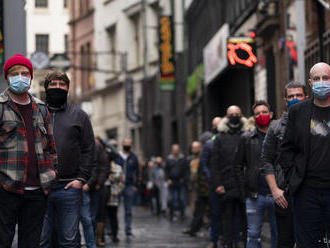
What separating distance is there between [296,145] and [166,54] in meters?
32.6

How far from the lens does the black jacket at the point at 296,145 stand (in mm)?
8117

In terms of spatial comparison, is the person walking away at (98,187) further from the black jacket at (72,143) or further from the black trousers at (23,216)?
the black trousers at (23,216)

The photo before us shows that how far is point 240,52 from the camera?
16484 millimetres

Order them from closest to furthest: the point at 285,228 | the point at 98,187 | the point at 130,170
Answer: the point at 285,228
the point at 98,187
the point at 130,170

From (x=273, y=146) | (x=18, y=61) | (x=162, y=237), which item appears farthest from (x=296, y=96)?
(x=162, y=237)

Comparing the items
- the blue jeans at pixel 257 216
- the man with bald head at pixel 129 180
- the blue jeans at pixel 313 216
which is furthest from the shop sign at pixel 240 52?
the blue jeans at pixel 313 216

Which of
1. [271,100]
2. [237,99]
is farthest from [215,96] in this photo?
[271,100]

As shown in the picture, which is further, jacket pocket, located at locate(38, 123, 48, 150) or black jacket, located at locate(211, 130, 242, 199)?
black jacket, located at locate(211, 130, 242, 199)

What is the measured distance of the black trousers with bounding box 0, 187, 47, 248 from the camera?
821 centimetres

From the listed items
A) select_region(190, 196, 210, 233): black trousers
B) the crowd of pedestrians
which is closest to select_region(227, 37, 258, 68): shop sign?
the crowd of pedestrians

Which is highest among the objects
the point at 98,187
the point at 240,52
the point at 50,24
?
the point at 50,24

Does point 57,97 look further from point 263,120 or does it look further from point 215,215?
point 215,215

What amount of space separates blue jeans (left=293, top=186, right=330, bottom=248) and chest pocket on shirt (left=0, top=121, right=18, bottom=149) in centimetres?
216

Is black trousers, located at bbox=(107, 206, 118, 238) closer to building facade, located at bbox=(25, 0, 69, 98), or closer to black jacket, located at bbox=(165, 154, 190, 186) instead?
black jacket, located at bbox=(165, 154, 190, 186)
